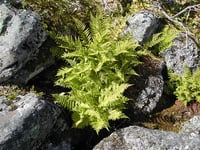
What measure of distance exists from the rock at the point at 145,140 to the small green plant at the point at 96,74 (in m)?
0.32

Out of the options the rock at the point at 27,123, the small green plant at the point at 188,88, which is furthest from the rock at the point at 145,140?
the small green plant at the point at 188,88

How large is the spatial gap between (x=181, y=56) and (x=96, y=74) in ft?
7.34

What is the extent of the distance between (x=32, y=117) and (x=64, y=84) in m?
1.25

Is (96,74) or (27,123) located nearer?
(27,123)

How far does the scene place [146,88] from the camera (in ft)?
28.0

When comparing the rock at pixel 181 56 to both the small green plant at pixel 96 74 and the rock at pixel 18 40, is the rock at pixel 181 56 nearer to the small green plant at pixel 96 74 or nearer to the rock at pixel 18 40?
the small green plant at pixel 96 74

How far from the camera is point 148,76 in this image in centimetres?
874

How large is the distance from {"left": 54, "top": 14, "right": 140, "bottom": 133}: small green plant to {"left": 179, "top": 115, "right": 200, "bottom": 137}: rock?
4.22 feet

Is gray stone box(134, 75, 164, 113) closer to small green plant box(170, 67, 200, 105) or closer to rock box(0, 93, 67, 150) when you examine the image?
small green plant box(170, 67, 200, 105)

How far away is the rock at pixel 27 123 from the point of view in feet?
21.7

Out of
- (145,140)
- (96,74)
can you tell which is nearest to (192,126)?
(145,140)

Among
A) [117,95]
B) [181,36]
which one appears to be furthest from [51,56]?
[181,36]

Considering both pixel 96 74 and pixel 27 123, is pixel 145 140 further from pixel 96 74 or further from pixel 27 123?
pixel 27 123

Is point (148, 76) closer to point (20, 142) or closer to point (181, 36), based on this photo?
point (181, 36)
